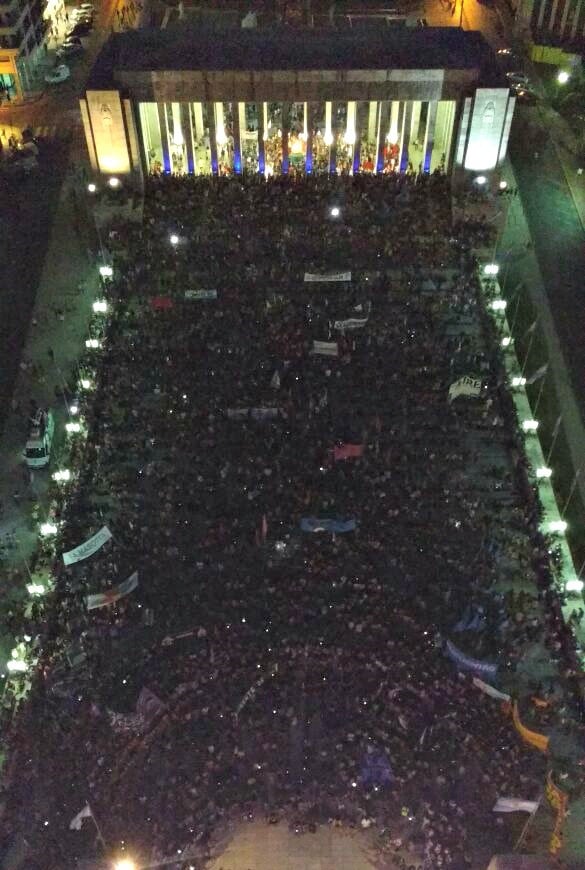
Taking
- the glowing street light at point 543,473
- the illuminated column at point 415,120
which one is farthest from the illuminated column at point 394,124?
the glowing street light at point 543,473

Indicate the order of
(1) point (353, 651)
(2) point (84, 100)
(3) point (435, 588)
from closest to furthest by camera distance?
(1) point (353, 651) → (3) point (435, 588) → (2) point (84, 100)

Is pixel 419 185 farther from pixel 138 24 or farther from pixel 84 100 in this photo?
pixel 138 24

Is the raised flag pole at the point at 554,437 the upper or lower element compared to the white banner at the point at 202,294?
lower

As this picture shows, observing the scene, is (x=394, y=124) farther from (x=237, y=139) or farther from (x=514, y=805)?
(x=514, y=805)

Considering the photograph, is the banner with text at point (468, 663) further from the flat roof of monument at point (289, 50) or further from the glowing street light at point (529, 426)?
the flat roof of monument at point (289, 50)

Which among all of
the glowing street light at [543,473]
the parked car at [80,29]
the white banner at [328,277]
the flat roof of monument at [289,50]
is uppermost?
the flat roof of monument at [289,50]

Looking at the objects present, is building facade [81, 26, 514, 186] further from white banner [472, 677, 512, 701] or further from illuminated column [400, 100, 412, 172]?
white banner [472, 677, 512, 701]

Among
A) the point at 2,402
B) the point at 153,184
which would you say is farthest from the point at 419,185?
the point at 2,402

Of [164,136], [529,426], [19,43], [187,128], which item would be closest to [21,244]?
[164,136]
